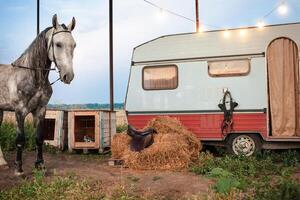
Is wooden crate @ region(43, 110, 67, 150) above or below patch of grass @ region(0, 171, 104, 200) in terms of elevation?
above

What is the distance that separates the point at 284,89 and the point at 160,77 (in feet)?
11.7

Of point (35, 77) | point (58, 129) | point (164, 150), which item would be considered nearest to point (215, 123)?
point (164, 150)

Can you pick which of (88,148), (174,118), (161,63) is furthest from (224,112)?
(88,148)

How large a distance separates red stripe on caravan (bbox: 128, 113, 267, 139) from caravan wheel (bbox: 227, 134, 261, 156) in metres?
0.26

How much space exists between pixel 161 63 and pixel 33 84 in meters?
4.94

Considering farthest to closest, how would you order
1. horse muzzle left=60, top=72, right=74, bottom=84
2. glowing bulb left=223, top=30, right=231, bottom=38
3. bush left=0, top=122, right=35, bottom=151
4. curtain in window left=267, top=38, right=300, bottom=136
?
1. bush left=0, top=122, right=35, bottom=151
2. glowing bulb left=223, top=30, right=231, bottom=38
3. curtain in window left=267, top=38, right=300, bottom=136
4. horse muzzle left=60, top=72, right=74, bottom=84

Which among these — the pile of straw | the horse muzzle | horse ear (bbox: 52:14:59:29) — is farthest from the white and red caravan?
the horse muzzle

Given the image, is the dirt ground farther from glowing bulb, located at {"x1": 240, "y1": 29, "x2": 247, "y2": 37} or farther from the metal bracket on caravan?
glowing bulb, located at {"x1": 240, "y1": 29, "x2": 247, "y2": 37}

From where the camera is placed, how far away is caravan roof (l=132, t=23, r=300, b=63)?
1106cm

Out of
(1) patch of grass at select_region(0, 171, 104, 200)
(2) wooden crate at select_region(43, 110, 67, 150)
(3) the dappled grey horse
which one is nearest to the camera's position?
(1) patch of grass at select_region(0, 171, 104, 200)

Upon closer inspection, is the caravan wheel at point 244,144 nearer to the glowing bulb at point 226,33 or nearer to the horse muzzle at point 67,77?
the glowing bulb at point 226,33

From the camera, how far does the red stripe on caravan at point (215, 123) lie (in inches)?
430

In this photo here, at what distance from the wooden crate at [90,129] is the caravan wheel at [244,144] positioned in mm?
4172

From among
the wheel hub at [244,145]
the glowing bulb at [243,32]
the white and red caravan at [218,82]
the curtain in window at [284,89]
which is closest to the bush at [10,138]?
the white and red caravan at [218,82]
